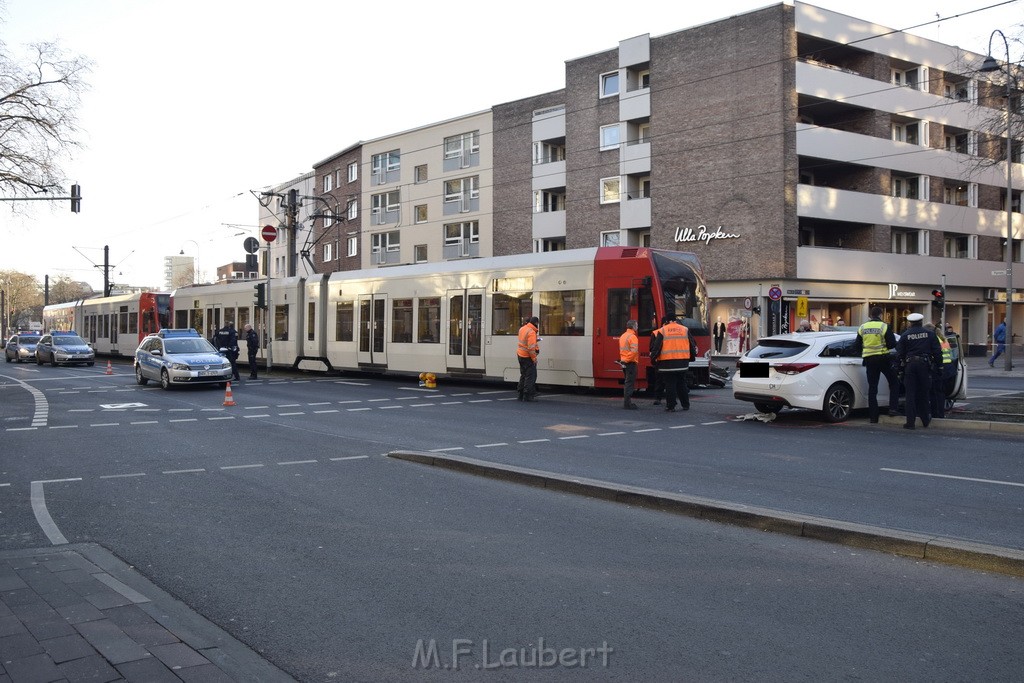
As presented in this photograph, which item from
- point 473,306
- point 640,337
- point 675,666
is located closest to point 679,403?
point 640,337

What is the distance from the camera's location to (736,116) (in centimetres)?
3681

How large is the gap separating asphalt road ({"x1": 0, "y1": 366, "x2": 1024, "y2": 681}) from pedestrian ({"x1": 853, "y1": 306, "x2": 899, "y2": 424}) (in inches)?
44.4

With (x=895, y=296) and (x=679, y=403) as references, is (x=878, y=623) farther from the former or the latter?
(x=895, y=296)

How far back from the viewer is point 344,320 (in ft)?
87.0

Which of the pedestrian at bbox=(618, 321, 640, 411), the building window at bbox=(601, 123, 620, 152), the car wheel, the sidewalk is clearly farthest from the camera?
the building window at bbox=(601, 123, 620, 152)

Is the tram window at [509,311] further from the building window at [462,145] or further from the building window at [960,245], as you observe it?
the building window at [960,245]

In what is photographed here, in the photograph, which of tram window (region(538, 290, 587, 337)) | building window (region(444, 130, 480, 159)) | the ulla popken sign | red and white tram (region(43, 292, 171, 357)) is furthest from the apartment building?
red and white tram (region(43, 292, 171, 357))

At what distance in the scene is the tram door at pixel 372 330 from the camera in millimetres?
24938

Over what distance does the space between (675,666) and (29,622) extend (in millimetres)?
3289

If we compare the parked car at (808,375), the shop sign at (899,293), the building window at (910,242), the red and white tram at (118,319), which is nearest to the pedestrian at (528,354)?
the parked car at (808,375)

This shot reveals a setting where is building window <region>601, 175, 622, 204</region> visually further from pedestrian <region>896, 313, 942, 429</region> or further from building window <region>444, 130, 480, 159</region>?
pedestrian <region>896, 313, 942, 429</region>

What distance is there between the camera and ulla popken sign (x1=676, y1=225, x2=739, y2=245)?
3756 centimetres

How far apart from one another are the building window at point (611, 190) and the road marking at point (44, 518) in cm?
3559

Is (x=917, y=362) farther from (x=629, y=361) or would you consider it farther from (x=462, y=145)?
(x=462, y=145)
